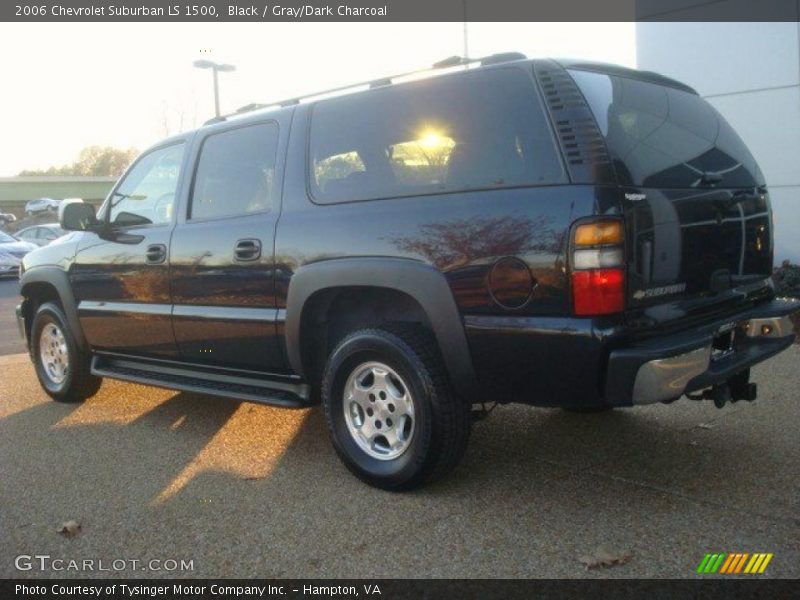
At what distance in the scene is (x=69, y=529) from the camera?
143 inches

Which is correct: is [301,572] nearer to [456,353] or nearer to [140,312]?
[456,353]

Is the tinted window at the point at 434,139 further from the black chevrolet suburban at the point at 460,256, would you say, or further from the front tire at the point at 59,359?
the front tire at the point at 59,359

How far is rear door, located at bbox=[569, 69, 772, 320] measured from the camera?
11.1 ft

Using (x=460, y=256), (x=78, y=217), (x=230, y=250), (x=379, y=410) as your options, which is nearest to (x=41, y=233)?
(x=78, y=217)

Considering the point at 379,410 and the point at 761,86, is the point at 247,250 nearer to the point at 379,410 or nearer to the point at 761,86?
the point at 379,410

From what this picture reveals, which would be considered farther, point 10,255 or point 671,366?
point 10,255

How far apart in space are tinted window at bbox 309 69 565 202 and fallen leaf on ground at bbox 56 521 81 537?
1970 millimetres

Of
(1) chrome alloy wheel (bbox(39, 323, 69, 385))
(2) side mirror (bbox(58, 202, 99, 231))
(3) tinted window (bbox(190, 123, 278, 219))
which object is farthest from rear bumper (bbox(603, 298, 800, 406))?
(1) chrome alloy wheel (bbox(39, 323, 69, 385))

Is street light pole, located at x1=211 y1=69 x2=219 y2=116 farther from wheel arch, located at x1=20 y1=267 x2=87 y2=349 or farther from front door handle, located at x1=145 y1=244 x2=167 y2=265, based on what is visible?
front door handle, located at x1=145 y1=244 x2=167 y2=265

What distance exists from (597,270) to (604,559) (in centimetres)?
111
